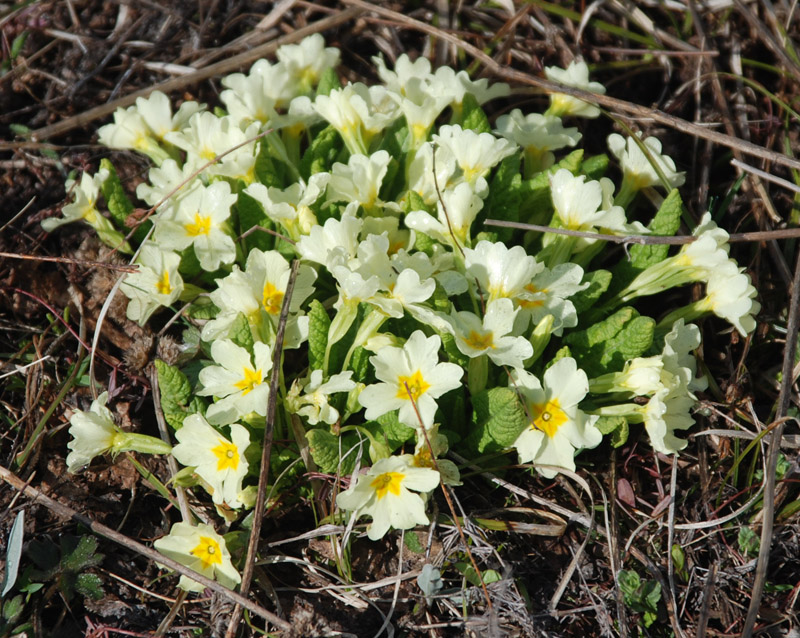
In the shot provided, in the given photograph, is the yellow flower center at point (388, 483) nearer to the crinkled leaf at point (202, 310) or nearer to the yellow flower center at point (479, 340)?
the yellow flower center at point (479, 340)

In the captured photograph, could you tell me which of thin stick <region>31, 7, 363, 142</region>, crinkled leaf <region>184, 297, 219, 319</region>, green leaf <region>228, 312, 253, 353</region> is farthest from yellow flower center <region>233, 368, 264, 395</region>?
thin stick <region>31, 7, 363, 142</region>

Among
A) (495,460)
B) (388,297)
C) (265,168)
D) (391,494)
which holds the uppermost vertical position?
(265,168)

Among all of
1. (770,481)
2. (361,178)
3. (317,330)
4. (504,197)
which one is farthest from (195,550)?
(770,481)

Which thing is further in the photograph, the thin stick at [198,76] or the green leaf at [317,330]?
the thin stick at [198,76]

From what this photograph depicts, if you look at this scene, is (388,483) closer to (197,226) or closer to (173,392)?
(173,392)

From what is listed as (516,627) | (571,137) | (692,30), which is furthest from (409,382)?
(692,30)

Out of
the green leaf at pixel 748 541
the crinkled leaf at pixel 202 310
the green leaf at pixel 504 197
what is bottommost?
the green leaf at pixel 748 541

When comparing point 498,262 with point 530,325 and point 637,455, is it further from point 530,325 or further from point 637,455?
point 637,455

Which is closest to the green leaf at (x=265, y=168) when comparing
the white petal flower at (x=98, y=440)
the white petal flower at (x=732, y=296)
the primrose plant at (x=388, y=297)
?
the primrose plant at (x=388, y=297)
